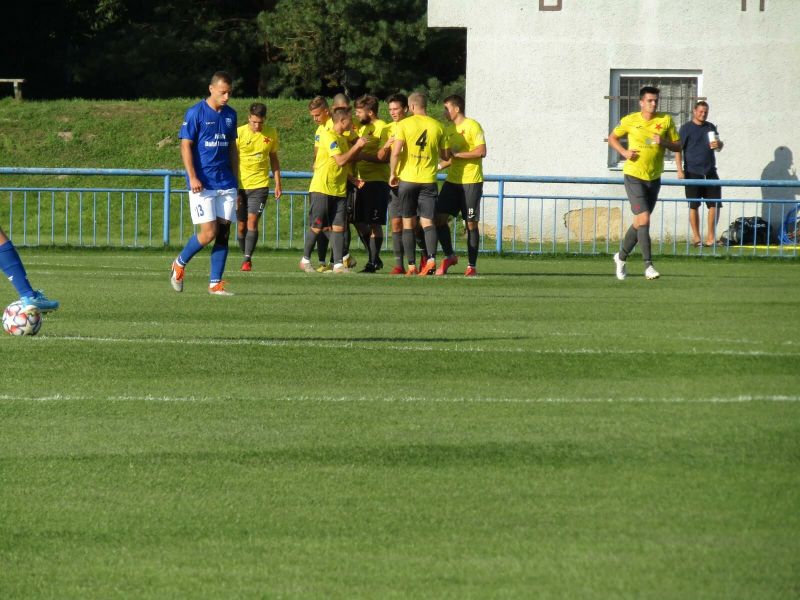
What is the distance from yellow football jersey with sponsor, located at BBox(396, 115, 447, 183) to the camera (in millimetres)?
17766

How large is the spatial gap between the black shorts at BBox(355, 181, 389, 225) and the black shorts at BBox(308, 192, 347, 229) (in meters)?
0.51

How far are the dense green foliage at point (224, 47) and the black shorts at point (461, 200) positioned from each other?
26.4 meters

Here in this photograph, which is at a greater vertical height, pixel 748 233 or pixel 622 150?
pixel 622 150

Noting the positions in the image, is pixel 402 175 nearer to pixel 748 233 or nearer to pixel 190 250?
pixel 190 250

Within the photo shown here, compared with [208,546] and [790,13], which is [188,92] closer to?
[790,13]

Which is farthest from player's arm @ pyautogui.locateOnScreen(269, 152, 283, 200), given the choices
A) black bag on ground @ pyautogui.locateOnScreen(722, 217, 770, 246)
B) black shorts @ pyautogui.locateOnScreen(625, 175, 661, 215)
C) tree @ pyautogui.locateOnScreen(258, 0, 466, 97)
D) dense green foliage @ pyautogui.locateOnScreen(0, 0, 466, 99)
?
tree @ pyautogui.locateOnScreen(258, 0, 466, 97)

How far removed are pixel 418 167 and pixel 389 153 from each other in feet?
1.95

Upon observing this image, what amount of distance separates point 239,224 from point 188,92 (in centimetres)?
2867

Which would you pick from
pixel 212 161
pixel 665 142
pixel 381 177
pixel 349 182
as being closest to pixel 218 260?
pixel 212 161

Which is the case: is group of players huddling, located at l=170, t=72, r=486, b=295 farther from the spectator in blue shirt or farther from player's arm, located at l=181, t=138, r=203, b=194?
the spectator in blue shirt

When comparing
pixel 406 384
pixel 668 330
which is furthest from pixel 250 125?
pixel 406 384

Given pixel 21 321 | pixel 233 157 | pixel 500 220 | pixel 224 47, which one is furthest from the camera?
pixel 224 47

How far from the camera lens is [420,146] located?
17828 millimetres

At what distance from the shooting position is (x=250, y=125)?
1923 centimetres
